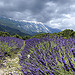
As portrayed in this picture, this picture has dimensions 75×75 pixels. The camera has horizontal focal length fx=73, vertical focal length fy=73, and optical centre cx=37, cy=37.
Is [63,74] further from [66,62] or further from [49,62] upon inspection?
[49,62]

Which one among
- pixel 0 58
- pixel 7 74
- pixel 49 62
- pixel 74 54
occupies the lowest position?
pixel 7 74

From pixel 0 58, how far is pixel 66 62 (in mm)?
2524

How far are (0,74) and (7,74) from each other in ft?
0.59

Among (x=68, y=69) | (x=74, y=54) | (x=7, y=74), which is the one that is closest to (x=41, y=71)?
(x=68, y=69)

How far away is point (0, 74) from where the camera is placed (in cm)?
197

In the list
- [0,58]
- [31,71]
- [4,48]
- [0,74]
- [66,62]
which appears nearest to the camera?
[66,62]

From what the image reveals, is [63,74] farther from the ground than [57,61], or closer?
closer

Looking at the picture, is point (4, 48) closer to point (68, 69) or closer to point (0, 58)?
point (0, 58)

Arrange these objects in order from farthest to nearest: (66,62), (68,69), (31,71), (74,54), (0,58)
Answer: (0,58) < (31,71) < (74,54) < (66,62) < (68,69)

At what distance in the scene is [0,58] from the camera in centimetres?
281

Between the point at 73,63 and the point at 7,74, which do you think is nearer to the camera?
the point at 73,63

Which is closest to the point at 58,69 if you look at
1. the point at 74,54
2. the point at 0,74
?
the point at 74,54

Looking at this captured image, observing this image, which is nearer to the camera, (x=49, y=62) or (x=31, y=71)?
(x=49, y=62)

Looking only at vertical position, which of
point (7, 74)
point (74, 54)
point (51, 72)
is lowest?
point (7, 74)
